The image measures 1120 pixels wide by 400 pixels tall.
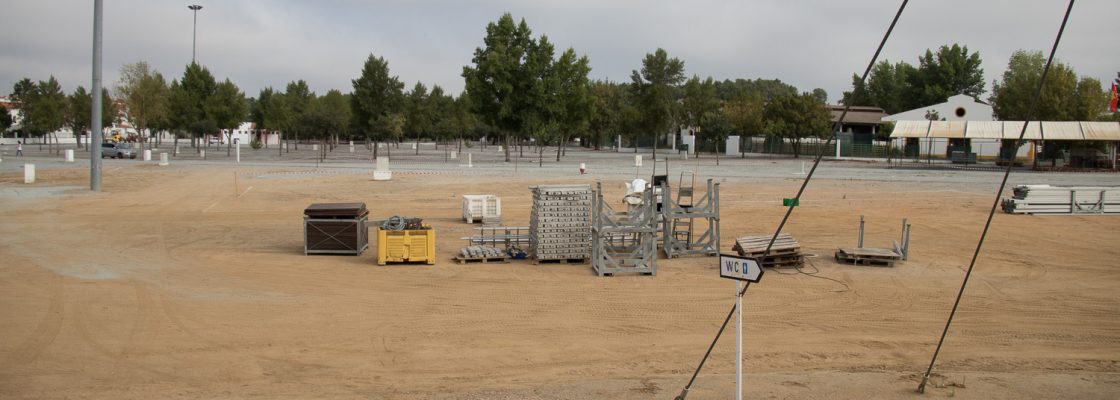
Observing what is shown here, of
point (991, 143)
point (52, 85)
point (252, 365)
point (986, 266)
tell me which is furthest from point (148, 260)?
point (52, 85)

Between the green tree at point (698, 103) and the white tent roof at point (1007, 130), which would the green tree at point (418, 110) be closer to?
the green tree at point (698, 103)

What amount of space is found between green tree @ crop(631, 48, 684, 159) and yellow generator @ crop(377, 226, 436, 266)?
6830 centimetres

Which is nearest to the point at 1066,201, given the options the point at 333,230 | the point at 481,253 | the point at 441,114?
the point at 481,253

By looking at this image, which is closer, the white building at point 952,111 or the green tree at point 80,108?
the white building at point 952,111

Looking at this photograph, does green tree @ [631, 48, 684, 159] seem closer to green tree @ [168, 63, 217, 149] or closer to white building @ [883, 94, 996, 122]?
white building @ [883, 94, 996, 122]

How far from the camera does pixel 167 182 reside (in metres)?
41.1

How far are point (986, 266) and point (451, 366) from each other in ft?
43.5

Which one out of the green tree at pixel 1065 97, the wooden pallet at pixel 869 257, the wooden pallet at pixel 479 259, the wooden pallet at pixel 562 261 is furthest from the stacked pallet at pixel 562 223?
the green tree at pixel 1065 97

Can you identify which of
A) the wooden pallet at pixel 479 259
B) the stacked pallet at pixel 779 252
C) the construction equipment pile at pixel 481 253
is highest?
the stacked pallet at pixel 779 252

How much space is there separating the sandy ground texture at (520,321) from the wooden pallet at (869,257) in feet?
1.45

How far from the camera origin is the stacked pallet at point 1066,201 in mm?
28328

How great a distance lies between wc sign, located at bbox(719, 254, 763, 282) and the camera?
7.79m

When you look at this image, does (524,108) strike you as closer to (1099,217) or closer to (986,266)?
(1099,217)

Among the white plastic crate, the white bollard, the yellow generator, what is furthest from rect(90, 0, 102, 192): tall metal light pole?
the yellow generator
